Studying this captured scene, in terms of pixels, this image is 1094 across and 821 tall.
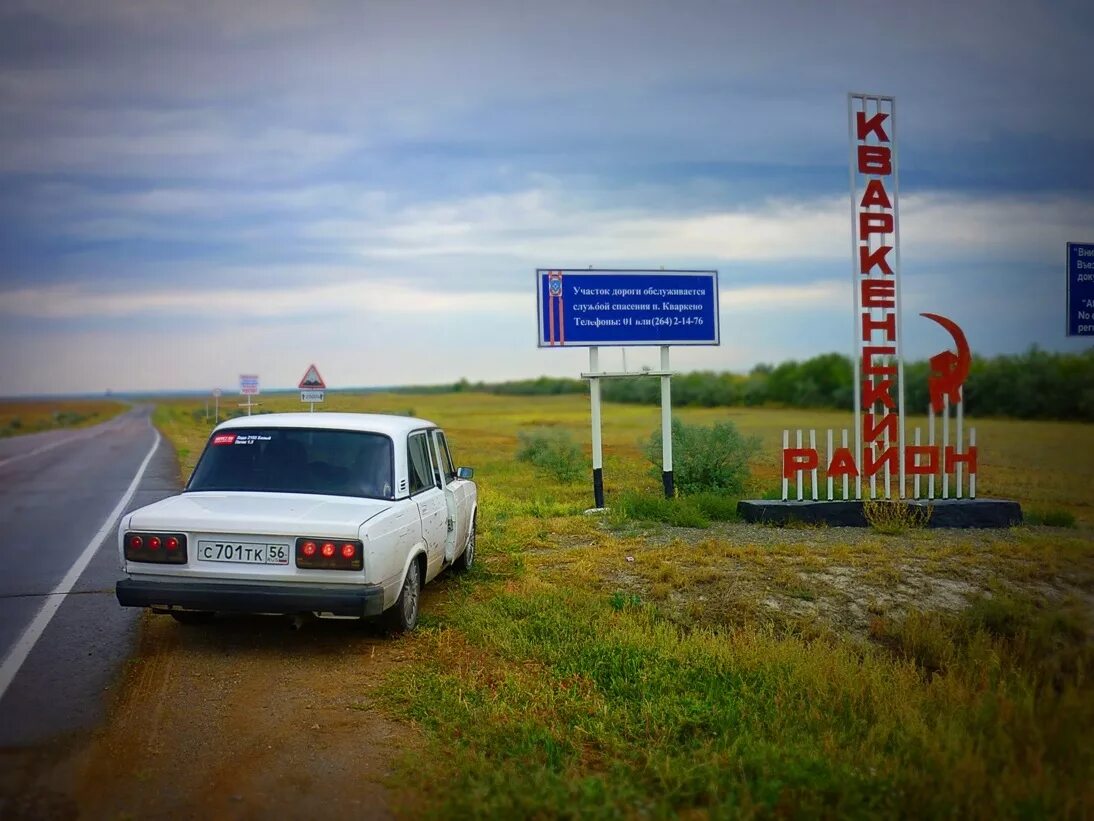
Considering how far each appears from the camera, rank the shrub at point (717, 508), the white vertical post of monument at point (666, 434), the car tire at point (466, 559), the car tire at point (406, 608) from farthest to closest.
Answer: the white vertical post of monument at point (666, 434)
the shrub at point (717, 508)
the car tire at point (466, 559)
the car tire at point (406, 608)

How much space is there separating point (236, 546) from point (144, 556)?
2.24 ft

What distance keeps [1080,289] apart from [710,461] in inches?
369

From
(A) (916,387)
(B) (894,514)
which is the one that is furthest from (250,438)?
(A) (916,387)

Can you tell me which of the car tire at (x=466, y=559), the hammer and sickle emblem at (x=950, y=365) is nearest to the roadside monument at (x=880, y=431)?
the hammer and sickle emblem at (x=950, y=365)

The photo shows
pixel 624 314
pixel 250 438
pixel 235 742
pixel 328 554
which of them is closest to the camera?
pixel 235 742

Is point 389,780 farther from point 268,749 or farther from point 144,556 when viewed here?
point 144,556

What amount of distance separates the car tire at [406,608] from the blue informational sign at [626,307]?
27.0 feet

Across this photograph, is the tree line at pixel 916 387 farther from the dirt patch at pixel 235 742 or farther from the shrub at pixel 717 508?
the dirt patch at pixel 235 742

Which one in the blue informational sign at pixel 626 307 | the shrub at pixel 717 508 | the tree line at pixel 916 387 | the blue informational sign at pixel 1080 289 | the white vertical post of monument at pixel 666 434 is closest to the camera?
the blue informational sign at pixel 1080 289

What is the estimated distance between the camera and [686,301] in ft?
51.5

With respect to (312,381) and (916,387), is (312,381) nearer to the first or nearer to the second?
(312,381)

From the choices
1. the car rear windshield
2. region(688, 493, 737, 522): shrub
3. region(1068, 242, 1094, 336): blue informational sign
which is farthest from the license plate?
region(688, 493, 737, 522): shrub

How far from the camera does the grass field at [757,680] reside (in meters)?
4.24

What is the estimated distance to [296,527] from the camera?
627 cm
